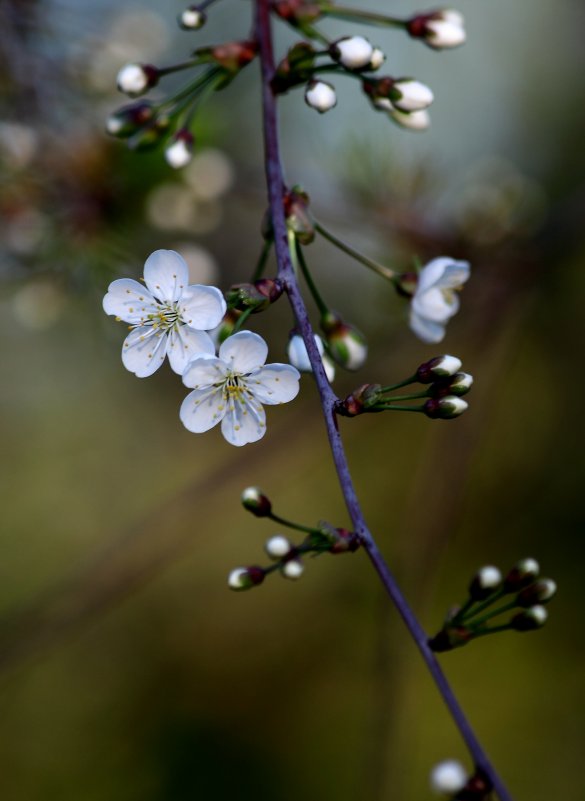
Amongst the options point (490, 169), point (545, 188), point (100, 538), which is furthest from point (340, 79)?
point (100, 538)

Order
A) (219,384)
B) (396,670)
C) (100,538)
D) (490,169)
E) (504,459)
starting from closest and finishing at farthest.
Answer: (219,384)
(396,670)
(490,169)
(504,459)
(100,538)

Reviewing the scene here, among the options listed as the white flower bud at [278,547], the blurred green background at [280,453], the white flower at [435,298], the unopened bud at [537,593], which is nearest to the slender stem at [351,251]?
the white flower at [435,298]

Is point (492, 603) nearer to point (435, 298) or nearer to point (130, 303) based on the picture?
point (435, 298)

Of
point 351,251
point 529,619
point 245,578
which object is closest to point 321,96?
point 351,251

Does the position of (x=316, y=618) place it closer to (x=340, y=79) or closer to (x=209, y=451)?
(x=209, y=451)

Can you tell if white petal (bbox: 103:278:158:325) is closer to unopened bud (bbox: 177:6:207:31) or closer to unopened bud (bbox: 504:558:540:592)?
unopened bud (bbox: 177:6:207:31)

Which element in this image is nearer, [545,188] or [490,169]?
[490,169]
